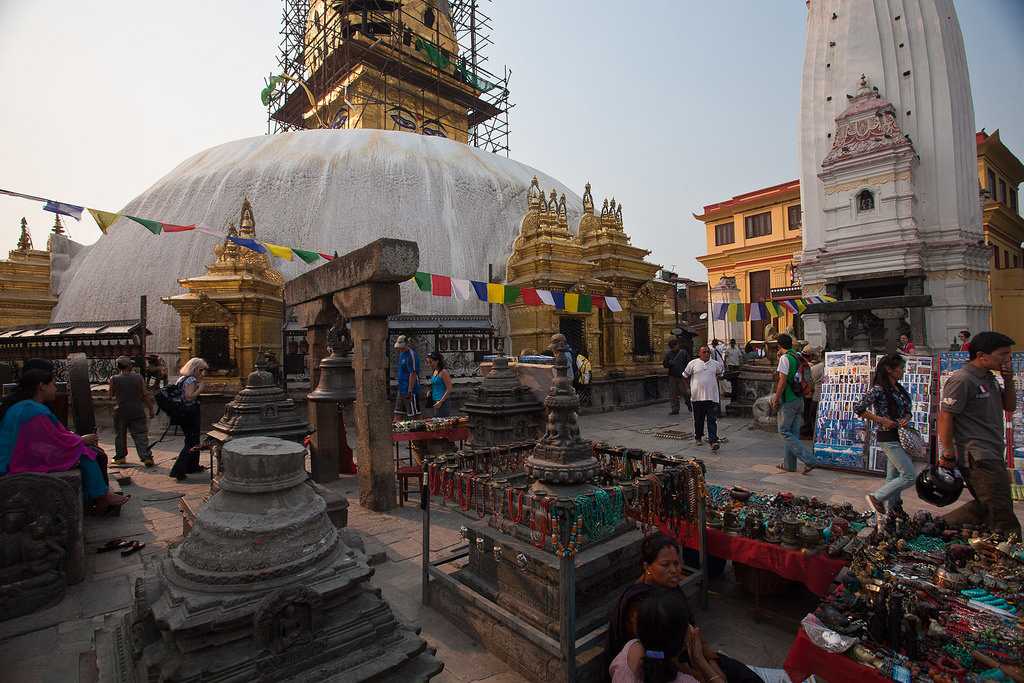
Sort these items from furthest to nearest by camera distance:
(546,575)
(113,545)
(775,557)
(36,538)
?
(113,545)
(36,538)
(775,557)
(546,575)

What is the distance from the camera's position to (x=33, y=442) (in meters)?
4.19

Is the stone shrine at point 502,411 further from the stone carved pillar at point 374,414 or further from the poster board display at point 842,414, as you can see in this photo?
the poster board display at point 842,414

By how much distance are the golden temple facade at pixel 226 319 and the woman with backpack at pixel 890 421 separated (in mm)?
12667

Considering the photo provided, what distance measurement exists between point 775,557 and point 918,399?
5.25 metres

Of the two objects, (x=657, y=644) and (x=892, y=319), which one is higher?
(x=892, y=319)

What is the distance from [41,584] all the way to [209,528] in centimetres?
287

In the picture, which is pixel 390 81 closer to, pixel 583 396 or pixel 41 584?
pixel 583 396

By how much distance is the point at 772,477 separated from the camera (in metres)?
6.79

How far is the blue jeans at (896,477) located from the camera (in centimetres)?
445

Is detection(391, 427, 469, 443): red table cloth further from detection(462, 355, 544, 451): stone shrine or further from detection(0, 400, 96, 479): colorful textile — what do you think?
detection(0, 400, 96, 479): colorful textile

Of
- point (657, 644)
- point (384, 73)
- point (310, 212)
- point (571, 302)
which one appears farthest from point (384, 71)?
point (657, 644)

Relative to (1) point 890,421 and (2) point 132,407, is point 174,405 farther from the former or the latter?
(1) point 890,421

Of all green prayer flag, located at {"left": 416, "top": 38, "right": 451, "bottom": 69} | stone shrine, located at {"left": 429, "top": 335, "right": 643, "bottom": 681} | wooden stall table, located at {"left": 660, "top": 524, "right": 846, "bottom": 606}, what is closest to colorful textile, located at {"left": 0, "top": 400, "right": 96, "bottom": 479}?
stone shrine, located at {"left": 429, "top": 335, "right": 643, "bottom": 681}

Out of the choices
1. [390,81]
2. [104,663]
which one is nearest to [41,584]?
[104,663]
